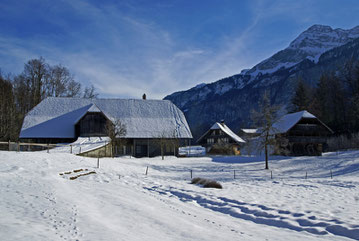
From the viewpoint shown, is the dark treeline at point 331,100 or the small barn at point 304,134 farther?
the dark treeline at point 331,100

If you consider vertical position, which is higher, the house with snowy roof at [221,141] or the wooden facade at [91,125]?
the wooden facade at [91,125]

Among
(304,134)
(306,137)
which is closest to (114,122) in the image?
(306,137)

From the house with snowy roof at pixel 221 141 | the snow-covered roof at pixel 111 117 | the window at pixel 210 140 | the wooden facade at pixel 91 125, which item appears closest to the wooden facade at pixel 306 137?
the house with snowy roof at pixel 221 141

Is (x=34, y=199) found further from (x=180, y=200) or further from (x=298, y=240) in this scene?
(x=298, y=240)

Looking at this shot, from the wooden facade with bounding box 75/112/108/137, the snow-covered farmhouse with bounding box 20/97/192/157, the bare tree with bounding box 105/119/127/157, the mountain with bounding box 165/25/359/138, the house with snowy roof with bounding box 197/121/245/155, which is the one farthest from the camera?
the mountain with bounding box 165/25/359/138

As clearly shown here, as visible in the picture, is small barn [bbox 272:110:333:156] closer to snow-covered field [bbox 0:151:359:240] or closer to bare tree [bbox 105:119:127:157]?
bare tree [bbox 105:119:127:157]

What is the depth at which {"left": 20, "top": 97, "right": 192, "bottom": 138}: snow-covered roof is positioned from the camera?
34787 mm

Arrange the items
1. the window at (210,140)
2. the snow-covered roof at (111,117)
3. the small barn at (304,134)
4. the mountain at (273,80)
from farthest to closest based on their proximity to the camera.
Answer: the mountain at (273,80), the window at (210,140), the small barn at (304,134), the snow-covered roof at (111,117)

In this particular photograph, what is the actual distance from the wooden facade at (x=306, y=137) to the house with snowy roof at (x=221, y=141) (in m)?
12.1

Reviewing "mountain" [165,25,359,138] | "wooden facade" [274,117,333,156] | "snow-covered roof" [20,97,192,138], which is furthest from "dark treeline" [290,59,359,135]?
"snow-covered roof" [20,97,192,138]

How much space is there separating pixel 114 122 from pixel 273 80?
130 m

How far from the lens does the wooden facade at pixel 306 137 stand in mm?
39562

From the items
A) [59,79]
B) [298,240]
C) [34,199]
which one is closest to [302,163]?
[298,240]

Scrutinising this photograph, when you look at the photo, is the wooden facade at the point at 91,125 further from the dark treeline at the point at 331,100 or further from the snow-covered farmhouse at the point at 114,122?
the dark treeline at the point at 331,100
